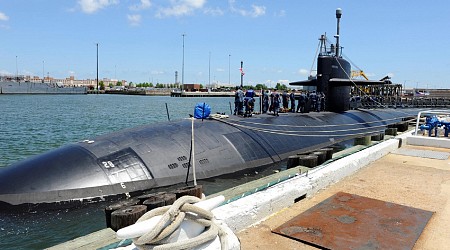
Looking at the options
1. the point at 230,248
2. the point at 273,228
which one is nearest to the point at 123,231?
the point at 230,248

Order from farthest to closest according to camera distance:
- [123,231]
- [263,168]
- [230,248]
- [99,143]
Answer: [263,168] → [99,143] → [230,248] → [123,231]

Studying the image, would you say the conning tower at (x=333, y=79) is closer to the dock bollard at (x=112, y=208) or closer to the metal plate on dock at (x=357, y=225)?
the metal plate on dock at (x=357, y=225)

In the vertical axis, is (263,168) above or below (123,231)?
below

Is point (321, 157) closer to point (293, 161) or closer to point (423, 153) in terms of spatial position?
point (293, 161)

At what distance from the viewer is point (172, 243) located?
9.50ft

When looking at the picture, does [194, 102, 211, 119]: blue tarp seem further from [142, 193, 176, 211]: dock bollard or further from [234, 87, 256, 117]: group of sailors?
[142, 193, 176, 211]: dock bollard

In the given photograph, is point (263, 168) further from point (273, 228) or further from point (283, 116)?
point (273, 228)

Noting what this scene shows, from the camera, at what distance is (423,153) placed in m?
10.3

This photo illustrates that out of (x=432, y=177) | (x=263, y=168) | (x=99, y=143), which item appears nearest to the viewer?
(x=432, y=177)

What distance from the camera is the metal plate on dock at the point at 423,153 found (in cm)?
992

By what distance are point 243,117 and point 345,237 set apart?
9.60 meters

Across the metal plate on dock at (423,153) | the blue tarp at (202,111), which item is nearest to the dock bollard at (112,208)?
the blue tarp at (202,111)

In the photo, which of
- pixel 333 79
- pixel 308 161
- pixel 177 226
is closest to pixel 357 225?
pixel 308 161

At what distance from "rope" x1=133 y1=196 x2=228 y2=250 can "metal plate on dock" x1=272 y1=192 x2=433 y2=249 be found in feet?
5.50
